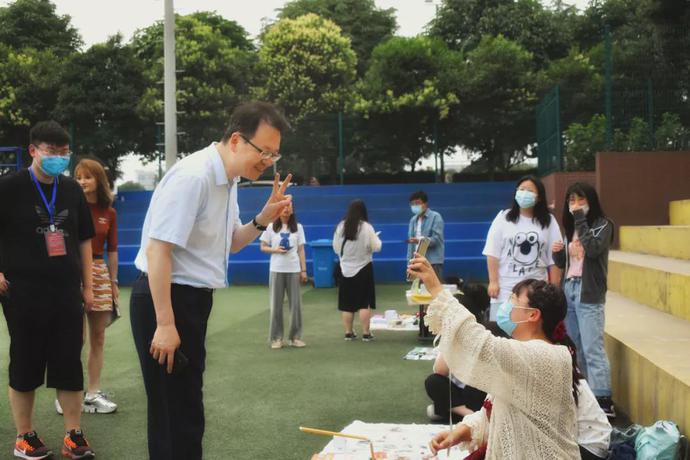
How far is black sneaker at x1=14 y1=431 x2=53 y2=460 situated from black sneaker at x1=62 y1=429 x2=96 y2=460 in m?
0.11

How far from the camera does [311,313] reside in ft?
36.1

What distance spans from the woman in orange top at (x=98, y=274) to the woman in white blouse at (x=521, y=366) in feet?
10.6

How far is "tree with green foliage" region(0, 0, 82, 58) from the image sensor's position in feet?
94.6

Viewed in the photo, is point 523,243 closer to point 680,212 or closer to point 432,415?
point 432,415

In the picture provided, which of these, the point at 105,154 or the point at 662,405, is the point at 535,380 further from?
the point at 105,154

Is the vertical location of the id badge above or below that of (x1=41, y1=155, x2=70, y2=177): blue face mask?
below

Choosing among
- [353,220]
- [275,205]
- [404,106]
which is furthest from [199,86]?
[275,205]

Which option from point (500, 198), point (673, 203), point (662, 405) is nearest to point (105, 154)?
point (500, 198)

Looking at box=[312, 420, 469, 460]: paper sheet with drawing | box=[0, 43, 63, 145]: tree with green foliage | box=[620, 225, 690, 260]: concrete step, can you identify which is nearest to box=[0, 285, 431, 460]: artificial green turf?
box=[312, 420, 469, 460]: paper sheet with drawing

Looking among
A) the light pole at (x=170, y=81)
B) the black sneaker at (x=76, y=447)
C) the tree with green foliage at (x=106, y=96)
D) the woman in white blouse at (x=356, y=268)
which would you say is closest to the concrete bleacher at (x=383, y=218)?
the light pole at (x=170, y=81)

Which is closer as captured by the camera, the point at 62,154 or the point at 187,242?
Result: the point at 187,242

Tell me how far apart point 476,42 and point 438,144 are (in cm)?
817

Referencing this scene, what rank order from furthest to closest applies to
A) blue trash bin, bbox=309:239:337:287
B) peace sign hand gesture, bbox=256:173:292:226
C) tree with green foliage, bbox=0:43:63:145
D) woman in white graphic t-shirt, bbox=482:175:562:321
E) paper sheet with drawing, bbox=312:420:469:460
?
tree with green foliage, bbox=0:43:63:145
blue trash bin, bbox=309:239:337:287
woman in white graphic t-shirt, bbox=482:175:562:321
paper sheet with drawing, bbox=312:420:469:460
peace sign hand gesture, bbox=256:173:292:226

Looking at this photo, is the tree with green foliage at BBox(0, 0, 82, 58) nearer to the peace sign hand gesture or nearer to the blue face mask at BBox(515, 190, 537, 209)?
the blue face mask at BBox(515, 190, 537, 209)
